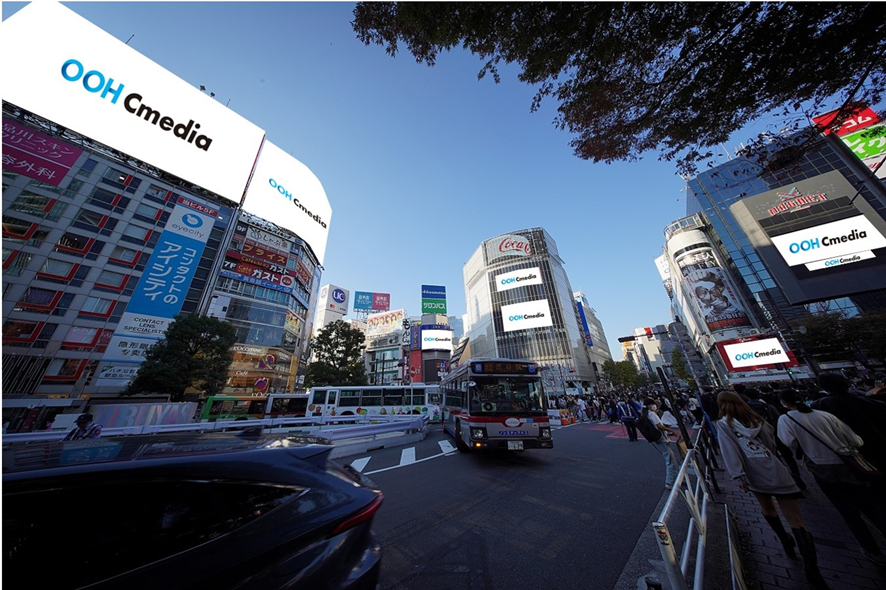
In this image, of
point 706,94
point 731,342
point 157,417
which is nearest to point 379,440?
point 706,94

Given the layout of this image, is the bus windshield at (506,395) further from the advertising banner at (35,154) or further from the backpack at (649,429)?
the advertising banner at (35,154)

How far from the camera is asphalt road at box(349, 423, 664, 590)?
4.03 m

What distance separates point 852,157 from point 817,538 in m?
44.2

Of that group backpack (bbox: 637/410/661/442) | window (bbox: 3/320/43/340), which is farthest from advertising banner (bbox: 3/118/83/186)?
backpack (bbox: 637/410/661/442)

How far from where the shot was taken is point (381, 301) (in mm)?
65438

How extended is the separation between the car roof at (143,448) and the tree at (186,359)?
23.6 metres

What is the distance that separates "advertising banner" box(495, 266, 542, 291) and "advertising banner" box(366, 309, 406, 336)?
2193cm

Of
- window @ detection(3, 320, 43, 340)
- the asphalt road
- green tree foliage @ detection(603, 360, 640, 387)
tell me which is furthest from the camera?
green tree foliage @ detection(603, 360, 640, 387)

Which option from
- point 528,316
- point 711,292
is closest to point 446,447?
point 528,316

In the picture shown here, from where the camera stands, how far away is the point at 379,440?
12.1 metres

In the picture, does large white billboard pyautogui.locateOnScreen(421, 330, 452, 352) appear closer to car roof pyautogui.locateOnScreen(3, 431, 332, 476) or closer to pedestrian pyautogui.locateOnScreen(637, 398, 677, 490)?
pedestrian pyautogui.locateOnScreen(637, 398, 677, 490)

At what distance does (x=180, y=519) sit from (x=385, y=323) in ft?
219

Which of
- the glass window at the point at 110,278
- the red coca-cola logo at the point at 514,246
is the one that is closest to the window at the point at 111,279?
the glass window at the point at 110,278

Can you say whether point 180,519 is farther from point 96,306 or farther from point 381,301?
point 381,301
